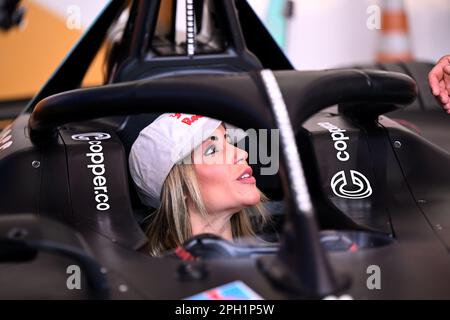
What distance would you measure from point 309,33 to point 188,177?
8.18 ft

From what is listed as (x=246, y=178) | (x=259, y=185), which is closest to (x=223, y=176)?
(x=246, y=178)

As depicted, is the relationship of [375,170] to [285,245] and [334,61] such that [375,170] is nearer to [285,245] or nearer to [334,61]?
[285,245]

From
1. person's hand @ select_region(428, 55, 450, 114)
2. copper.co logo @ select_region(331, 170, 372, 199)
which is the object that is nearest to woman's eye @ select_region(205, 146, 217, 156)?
copper.co logo @ select_region(331, 170, 372, 199)

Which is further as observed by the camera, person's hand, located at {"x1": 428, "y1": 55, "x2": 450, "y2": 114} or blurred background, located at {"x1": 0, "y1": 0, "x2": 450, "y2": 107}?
blurred background, located at {"x1": 0, "y1": 0, "x2": 450, "y2": 107}

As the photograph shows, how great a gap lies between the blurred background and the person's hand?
84.7 inches

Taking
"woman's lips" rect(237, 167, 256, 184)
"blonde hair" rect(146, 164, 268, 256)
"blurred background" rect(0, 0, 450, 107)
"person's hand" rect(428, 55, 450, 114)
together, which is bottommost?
"blurred background" rect(0, 0, 450, 107)

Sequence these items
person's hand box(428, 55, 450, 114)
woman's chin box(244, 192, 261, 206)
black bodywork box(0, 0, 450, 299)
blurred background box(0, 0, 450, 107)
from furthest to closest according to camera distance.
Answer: blurred background box(0, 0, 450, 107), person's hand box(428, 55, 450, 114), woman's chin box(244, 192, 261, 206), black bodywork box(0, 0, 450, 299)

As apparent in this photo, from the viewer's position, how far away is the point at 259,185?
143 centimetres

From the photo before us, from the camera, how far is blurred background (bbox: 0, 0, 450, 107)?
349 centimetres

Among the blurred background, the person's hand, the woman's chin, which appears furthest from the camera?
the blurred background

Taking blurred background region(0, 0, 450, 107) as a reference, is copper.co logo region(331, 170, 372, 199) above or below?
above

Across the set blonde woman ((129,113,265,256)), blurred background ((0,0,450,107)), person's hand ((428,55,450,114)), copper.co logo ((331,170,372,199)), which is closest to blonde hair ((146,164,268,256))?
blonde woman ((129,113,265,256))

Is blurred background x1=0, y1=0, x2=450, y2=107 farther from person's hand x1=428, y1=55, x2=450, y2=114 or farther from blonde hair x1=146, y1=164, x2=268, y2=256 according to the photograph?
blonde hair x1=146, y1=164, x2=268, y2=256

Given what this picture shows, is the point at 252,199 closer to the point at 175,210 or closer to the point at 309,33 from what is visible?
the point at 175,210
